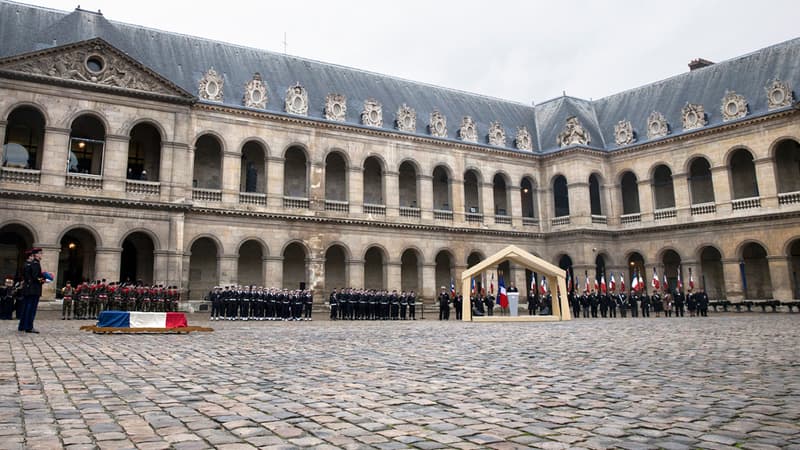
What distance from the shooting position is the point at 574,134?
39906 mm

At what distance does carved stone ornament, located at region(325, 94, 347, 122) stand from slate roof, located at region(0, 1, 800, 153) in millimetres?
531

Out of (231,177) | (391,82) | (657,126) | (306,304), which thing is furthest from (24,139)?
(657,126)

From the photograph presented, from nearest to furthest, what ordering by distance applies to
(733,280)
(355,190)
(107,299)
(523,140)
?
(107,299)
(733,280)
(355,190)
(523,140)

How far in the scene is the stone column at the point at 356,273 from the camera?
33.4 m

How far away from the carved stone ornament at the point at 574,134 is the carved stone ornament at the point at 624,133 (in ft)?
6.62

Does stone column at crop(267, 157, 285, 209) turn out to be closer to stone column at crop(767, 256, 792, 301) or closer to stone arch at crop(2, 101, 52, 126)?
stone arch at crop(2, 101, 52, 126)

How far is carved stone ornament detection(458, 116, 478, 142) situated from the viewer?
39188 millimetres

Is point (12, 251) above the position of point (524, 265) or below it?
above

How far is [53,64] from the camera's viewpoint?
2703 centimetres

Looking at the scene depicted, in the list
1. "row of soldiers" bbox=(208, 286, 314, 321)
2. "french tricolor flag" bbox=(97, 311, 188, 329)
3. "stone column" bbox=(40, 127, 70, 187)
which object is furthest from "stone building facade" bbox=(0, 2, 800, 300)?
"french tricolor flag" bbox=(97, 311, 188, 329)

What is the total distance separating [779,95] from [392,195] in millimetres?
22713

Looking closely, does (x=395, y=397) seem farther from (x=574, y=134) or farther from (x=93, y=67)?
(x=574, y=134)

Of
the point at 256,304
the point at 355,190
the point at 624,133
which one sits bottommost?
the point at 256,304

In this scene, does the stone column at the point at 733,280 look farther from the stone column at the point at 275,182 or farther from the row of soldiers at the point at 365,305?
the stone column at the point at 275,182
